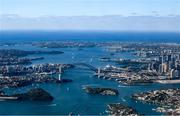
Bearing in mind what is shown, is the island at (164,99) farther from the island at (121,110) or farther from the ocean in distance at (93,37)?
the ocean in distance at (93,37)

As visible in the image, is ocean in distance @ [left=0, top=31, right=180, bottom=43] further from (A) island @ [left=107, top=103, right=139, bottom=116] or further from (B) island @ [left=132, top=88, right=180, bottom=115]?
(A) island @ [left=107, top=103, right=139, bottom=116]

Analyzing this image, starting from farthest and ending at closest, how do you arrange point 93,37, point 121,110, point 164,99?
point 93,37 < point 164,99 < point 121,110

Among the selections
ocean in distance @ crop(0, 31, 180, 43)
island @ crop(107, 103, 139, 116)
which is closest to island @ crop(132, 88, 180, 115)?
island @ crop(107, 103, 139, 116)

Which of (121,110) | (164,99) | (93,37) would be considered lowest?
(93,37)

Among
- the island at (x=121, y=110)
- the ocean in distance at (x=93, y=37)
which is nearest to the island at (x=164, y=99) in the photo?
the island at (x=121, y=110)

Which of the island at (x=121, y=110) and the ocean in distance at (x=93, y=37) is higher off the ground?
the island at (x=121, y=110)

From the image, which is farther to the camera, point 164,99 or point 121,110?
point 164,99

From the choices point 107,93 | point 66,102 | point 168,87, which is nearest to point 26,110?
point 66,102

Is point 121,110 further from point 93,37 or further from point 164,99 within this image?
point 93,37

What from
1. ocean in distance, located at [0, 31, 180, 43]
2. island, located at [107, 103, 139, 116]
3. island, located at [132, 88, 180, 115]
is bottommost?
ocean in distance, located at [0, 31, 180, 43]

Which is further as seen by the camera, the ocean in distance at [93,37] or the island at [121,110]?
the ocean in distance at [93,37]

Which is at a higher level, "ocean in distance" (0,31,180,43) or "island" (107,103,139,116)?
"island" (107,103,139,116)

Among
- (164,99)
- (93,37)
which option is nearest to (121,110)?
(164,99)
